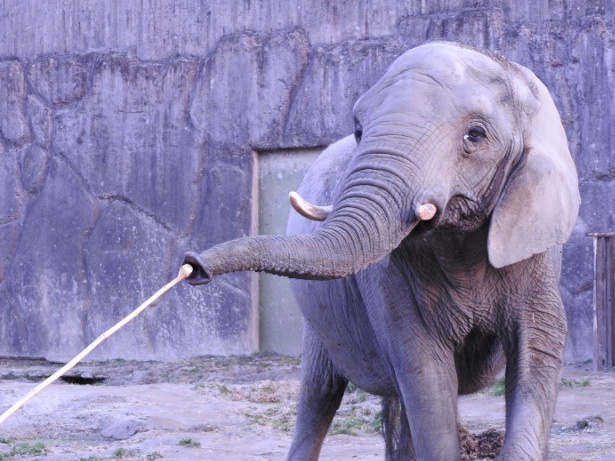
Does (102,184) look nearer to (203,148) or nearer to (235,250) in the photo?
(203,148)

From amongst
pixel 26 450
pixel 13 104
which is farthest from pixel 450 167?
pixel 13 104

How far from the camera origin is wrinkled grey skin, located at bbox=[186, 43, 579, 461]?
360cm

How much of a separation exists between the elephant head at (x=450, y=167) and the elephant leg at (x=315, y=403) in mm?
1603

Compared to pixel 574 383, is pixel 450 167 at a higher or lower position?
higher

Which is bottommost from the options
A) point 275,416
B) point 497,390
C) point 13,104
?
point 275,416

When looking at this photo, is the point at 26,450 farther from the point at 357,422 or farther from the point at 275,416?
the point at 357,422

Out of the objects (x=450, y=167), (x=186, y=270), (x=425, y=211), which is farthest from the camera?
(x=450, y=167)

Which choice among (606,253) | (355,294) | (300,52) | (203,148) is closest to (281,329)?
(203,148)

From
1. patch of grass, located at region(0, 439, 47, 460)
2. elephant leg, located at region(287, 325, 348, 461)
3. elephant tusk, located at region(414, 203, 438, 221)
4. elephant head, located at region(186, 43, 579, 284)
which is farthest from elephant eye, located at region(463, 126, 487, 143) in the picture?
patch of grass, located at region(0, 439, 47, 460)

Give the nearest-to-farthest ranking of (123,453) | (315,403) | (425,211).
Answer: (425,211) → (315,403) → (123,453)

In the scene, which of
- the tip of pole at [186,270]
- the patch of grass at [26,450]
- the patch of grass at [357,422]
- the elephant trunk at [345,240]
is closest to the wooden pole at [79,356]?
the tip of pole at [186,270]

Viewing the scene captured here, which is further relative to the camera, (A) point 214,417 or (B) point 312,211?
(A) point 214,417

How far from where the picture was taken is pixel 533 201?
3832 mm

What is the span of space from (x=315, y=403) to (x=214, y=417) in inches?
79.9
